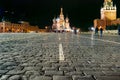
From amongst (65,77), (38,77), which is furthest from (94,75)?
(38,77)

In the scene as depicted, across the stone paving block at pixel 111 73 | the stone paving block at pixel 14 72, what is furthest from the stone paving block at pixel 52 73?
the stone paving block at pixel 111 73

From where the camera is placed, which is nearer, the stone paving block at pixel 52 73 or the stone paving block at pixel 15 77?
the stone paving block at pixel 15 77

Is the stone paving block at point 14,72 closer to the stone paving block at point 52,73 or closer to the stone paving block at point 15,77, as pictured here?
the stone paving block at point 15,77

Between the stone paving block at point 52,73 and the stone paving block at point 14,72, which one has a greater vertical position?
the stone paving block at point 14,72

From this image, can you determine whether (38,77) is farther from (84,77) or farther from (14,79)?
(84,77)

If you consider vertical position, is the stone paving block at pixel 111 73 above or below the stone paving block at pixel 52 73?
below

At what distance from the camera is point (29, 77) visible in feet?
19.2

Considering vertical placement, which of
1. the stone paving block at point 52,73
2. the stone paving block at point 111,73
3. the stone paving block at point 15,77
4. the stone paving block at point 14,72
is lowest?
the stone paving block at point 111,73

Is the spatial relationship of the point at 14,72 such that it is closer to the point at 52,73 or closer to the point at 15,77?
the point at 15,77

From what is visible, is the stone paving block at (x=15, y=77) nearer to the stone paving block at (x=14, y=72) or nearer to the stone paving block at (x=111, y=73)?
the stone paving block at (x=14, y=72)

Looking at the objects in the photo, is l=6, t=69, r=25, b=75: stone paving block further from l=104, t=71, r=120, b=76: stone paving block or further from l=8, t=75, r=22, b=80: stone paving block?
l=104, t=71, r=120, b=76: stone paving block

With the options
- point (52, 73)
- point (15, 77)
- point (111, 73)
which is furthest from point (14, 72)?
point (111, 73)

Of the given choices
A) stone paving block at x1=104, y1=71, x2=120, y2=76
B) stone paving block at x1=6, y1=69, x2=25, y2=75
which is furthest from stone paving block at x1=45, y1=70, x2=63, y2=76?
Result: stone paving block at x1=104, y1=71, x2=120, y2=76

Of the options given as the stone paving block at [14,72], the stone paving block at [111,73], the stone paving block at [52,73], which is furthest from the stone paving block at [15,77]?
the stone paving block at [111,73]
